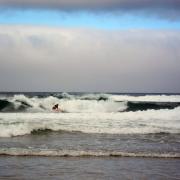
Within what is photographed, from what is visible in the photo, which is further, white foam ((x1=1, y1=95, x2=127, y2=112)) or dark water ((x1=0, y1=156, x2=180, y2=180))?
white foam ((x1=1, y1=95, x2=127, y2=112))

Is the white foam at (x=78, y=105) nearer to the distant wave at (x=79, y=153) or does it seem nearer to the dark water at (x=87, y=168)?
the distant wave at (x=79, y=153)

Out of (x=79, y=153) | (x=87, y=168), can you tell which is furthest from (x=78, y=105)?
(x=87, y=168)

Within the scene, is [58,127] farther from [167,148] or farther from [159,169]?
[159,169]

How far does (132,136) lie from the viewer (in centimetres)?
1513

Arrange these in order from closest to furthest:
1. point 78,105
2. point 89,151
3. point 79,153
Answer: point 79,153, point 89,151, point 78,105

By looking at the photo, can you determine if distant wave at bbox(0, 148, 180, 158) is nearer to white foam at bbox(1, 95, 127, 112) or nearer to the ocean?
the ocean

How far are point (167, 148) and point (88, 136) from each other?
3512 millimetres

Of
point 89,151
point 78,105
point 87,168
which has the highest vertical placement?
point 78,105

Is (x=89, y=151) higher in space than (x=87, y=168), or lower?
higher

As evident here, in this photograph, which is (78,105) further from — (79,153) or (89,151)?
(79,153)

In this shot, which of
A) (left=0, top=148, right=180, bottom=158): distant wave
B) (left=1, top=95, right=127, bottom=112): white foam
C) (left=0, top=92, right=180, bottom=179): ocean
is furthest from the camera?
(left=1, top=95, right=127, bottom=112): white foam

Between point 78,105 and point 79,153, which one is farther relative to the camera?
point 78,105

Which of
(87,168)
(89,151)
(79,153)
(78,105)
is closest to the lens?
(87,168)

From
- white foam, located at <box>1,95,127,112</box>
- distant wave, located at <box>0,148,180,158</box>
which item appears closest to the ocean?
distant wave, located at <box>0,148,180,158</box>
